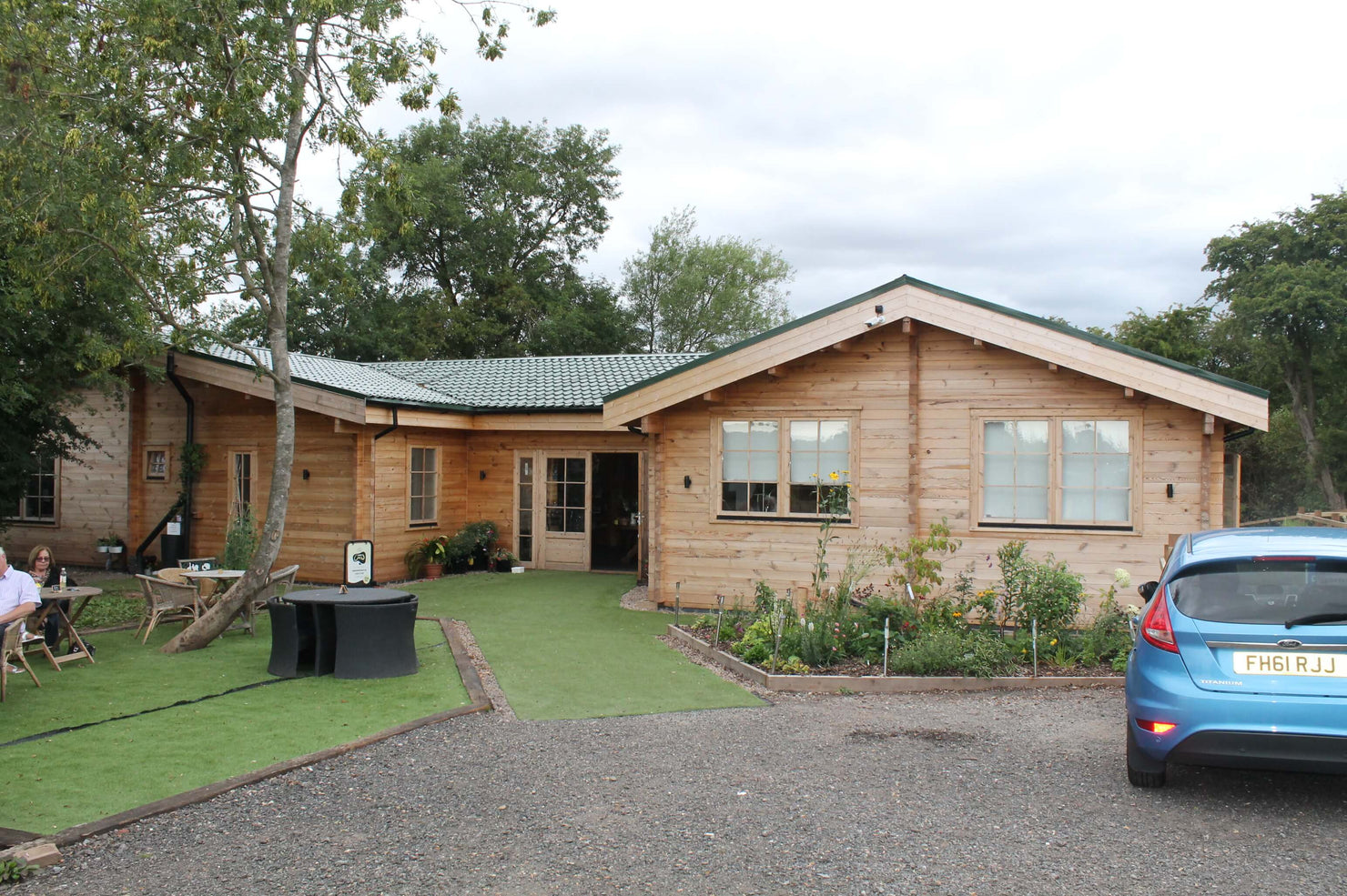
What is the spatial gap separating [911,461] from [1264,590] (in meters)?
6.37

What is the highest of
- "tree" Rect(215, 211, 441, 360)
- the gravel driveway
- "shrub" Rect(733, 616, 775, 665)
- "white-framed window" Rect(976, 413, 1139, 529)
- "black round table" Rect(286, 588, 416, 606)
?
"tree" Rect(215, 211, 441, 360)

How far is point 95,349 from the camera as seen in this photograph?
1006cm

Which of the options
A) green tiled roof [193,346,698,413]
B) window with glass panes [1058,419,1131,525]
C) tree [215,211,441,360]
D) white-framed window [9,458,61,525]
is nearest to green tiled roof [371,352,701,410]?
green tiled roof [193,346,698,413]

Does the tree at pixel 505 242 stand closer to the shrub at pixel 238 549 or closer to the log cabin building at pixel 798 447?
the log cabin building at pixel 798 447

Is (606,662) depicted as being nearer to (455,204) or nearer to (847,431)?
(847,431)

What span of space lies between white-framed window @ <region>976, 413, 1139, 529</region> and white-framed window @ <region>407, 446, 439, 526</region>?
8.74m

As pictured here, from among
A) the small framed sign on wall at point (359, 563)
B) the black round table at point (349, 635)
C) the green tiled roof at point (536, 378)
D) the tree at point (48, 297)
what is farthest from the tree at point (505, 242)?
the black round table at point (349, 635)

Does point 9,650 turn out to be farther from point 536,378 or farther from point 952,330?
point 536,378

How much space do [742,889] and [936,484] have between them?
7776 mm

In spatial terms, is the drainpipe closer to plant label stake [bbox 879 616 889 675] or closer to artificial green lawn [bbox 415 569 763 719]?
artificial green lawn [bbox 415 569 763 719]

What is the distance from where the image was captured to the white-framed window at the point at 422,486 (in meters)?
15.3

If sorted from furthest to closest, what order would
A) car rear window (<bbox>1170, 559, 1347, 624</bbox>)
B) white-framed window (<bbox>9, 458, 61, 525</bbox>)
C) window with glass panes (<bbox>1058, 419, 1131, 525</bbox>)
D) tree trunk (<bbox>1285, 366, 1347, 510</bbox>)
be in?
1. tree trunk (<bbox>1285, 366, 1347, 510</bbox>)
2. white-framed window (<bbox>9, 458, 61, 525</bbox>)
3. window with glass panes (<bbox>1058, 419, 1131, 525</bbox>)
4. car rear window (<bbox>1170, 559, 1347, 624</bbox>)

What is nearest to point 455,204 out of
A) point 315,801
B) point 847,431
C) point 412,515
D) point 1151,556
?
point 412,515

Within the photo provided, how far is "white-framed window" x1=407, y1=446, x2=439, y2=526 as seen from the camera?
15.3m
